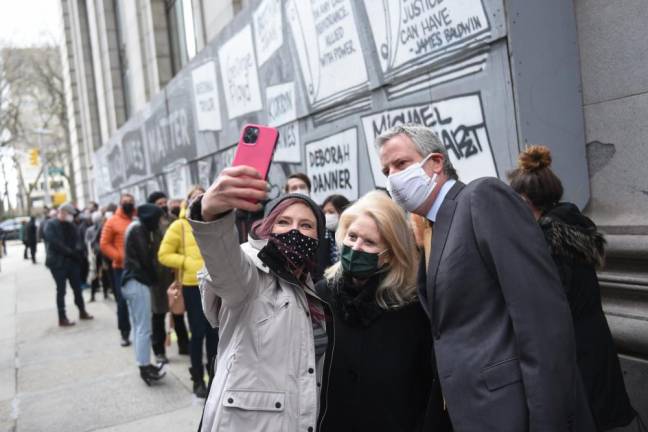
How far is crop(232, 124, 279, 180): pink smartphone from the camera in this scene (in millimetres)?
1586

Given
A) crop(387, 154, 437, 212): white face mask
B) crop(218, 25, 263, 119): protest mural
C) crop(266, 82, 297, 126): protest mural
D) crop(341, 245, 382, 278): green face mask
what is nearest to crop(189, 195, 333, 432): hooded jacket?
crop(341, 245, 382, 278): green face mask

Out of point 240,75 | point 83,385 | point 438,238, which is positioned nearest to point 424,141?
point 438,238

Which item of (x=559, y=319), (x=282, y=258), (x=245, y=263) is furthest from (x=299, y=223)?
(x=559, y=319)

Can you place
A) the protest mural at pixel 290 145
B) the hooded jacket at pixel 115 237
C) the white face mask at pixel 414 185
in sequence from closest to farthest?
the white face mask at pixel 414 185 < the hooded jacket at pixel 115 237 < the protest mural at pixel 290 145

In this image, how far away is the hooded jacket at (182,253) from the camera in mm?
5004

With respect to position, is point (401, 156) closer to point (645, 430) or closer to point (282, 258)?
point (282, 258)

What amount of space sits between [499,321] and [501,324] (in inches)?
0.4

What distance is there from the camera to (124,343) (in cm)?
732

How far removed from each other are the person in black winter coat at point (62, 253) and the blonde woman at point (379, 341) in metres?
7.33

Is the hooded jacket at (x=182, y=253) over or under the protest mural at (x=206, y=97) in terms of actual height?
under

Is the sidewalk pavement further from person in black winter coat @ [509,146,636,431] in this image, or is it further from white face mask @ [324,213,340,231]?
person in black winter coat @ [509,146,636,431]

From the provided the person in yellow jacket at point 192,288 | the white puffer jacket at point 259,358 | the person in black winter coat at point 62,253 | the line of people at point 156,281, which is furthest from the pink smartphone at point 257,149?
the person in black winter coat at point 62,253

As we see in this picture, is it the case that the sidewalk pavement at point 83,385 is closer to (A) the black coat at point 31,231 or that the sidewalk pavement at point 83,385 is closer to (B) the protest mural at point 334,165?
(B) the protest mural at point 334,165

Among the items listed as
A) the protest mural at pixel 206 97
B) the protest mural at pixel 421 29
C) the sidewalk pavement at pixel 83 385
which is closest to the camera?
the protest mural at pixel 421 29
